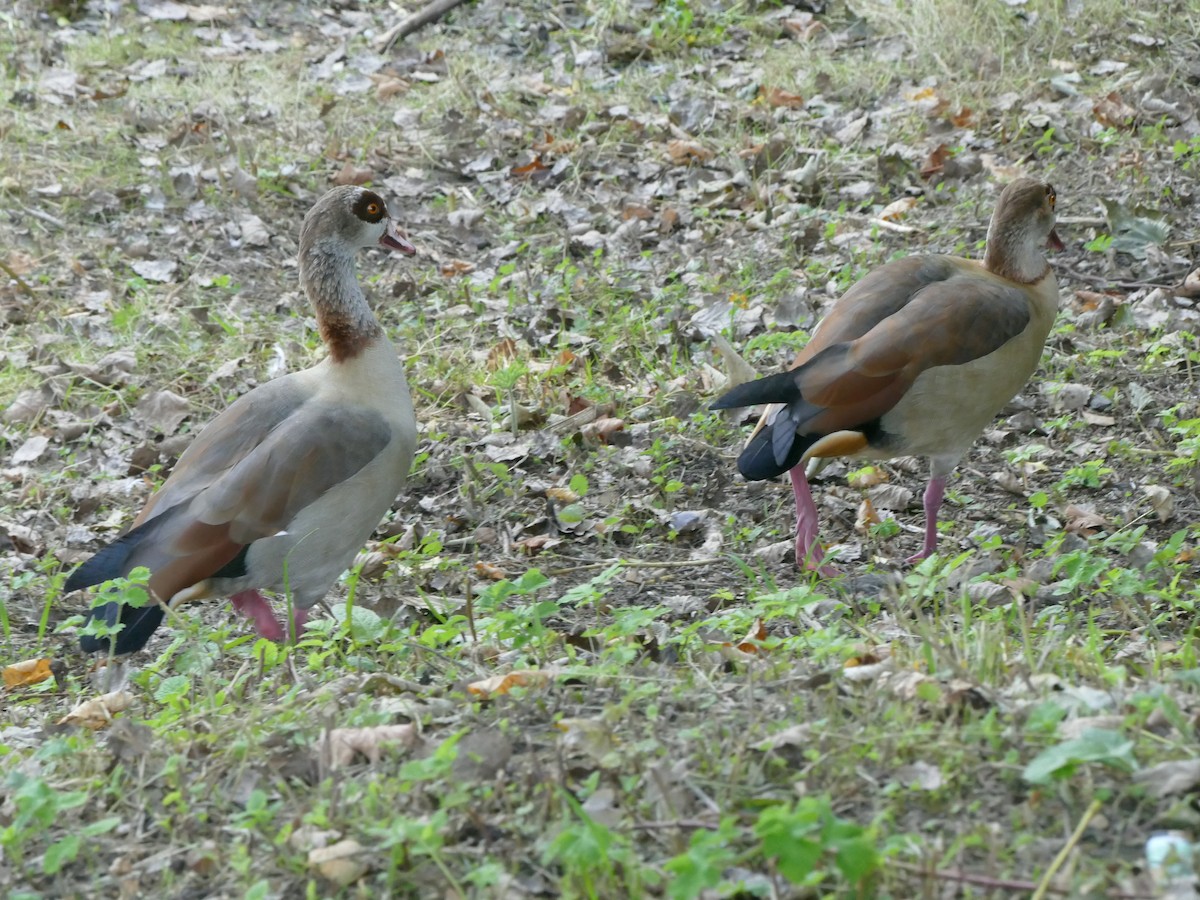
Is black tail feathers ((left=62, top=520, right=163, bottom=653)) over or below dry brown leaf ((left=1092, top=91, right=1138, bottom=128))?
below

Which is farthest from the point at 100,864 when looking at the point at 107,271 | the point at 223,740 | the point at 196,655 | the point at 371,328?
the point at 107,271

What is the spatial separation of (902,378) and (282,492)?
2136 mm

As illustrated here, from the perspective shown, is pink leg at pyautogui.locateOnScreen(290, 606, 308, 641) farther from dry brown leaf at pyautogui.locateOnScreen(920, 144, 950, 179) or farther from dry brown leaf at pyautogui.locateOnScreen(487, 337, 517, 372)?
dry brown leaf at pyautogui.locateOnScreen(920, 144, 950, 179)

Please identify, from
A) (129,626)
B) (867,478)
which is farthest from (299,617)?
(867,478)

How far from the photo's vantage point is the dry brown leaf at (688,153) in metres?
8.19

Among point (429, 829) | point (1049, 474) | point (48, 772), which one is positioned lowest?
point (1049, 474)

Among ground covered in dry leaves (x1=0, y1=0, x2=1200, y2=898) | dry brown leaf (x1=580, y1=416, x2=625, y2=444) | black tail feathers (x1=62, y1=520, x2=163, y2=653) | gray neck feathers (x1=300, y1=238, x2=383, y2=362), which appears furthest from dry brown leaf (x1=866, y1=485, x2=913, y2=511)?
black tail feathers (x1=62, y1=520, x2=163, y2=653)

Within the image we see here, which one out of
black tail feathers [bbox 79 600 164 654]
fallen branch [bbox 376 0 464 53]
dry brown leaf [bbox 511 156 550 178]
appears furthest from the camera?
fallen branch [bbox 376 0 464 53]

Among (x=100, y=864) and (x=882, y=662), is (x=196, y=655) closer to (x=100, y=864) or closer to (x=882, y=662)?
(x=100, y=864)

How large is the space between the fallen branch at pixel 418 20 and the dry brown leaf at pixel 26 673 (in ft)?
21.3

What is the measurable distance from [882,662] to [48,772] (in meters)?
1.97

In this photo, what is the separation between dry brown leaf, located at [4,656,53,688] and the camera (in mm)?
4410

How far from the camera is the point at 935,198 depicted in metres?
7.35

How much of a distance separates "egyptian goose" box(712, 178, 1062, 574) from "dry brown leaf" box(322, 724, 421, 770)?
1931 mm
